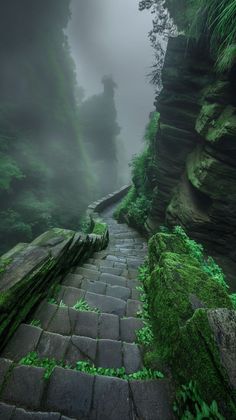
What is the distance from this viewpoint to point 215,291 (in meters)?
2.62

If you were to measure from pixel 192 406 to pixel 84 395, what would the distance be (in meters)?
0.75

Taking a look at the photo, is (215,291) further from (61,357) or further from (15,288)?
(15,288)

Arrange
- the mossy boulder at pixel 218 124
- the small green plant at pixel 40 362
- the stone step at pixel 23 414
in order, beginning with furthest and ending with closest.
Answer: the mossy boulder at pixel 218 124 < the small green plant at pixel 40 362 < the stone step at pixel 23 414

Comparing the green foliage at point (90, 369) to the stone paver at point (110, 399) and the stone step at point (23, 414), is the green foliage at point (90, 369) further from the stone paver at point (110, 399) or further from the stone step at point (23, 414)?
the stone step at point (23, 414)

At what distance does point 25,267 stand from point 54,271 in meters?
0.64

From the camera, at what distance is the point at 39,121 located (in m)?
24.7

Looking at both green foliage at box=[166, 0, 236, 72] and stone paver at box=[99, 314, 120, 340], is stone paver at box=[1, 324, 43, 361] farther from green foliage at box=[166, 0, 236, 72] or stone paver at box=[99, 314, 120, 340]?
green foliage at box=[166, 0, 236, 72]

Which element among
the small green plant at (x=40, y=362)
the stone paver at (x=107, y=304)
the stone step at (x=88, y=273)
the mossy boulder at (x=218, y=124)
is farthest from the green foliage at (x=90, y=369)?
the mossy boulder at (x=218, y=124)

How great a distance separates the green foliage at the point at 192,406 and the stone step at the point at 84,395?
81mm

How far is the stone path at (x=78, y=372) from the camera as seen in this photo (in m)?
1.64

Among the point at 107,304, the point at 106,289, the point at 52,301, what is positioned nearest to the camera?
the point at 52,301

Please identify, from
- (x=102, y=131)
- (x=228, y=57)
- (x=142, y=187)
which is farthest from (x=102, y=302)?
(x=102, y=131)

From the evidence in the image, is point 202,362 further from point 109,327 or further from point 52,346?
point 52,346

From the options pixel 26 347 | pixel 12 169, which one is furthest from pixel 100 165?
pixel 26 347
